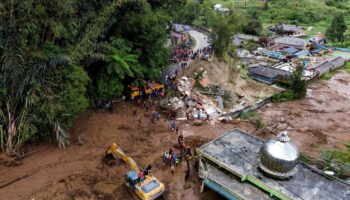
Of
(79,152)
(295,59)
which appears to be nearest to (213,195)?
(79,152)

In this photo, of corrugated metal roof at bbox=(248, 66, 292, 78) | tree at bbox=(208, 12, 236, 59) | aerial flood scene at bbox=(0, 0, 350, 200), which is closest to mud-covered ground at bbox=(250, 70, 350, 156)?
aerial flood scene at bbox=(0, 0, 350, 200)

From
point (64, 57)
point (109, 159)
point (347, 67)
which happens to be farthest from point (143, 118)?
point (347, 67)

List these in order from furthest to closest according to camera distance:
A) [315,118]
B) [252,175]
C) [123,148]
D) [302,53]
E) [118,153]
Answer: [302,53] < [315,118] < [123,148] < [118,153] < [252,175]

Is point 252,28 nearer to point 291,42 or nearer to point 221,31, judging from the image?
point 291,42

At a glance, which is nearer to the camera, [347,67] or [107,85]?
[107,85]

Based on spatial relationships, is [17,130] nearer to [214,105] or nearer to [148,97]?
[148,97]

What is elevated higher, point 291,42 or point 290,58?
point 291,42

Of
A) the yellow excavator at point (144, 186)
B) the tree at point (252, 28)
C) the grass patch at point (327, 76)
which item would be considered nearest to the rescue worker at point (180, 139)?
the yellow excavator at point (144, 186)
